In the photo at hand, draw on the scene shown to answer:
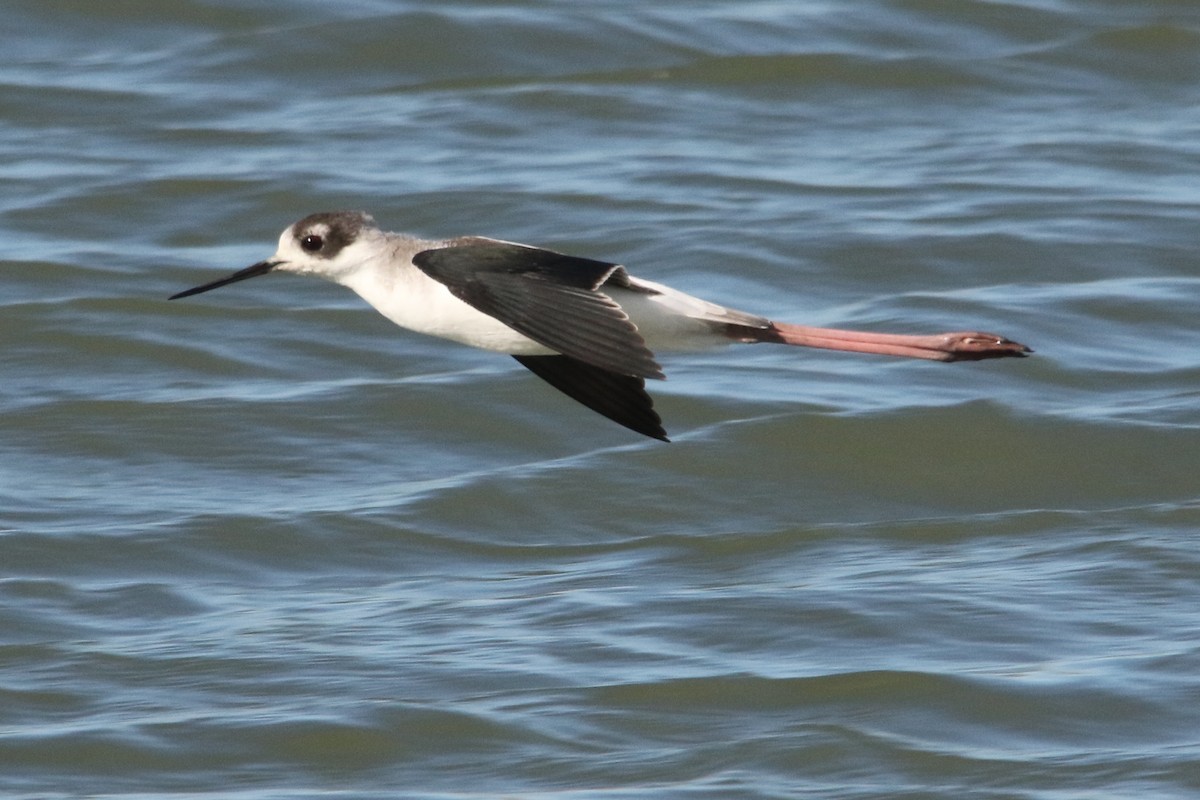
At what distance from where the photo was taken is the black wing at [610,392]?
761 centimetres

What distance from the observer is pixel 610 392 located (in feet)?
25.1

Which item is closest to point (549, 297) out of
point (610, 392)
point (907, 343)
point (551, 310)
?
point (551, 310)

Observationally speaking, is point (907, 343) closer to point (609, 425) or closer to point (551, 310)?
point (551, 310)

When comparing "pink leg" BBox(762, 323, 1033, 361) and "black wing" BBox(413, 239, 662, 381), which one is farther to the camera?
"pink leg" BBox(762, 323, 1033, 361)

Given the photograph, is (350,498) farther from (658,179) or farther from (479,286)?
(658,179)

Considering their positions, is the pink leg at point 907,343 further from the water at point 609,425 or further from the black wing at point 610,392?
the water at point 609,425

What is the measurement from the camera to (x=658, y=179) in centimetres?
1414

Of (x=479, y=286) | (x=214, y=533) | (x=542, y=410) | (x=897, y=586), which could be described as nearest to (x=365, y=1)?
(x=542, y=410)

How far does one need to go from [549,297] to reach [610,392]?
0.84 meters

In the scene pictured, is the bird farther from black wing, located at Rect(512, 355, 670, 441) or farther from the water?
the water

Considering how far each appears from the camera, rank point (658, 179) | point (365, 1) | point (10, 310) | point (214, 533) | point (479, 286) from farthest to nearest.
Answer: point (365, 1), point (658, 179), point (10, 310), point (214, 533), point (479, 286)

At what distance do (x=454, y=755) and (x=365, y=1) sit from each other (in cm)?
1050

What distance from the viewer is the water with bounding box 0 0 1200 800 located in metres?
7.92

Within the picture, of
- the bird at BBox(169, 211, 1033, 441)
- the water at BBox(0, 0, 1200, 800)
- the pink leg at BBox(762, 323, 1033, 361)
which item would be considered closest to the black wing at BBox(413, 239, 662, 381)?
the bird at BBox(169, 211, 1033, 441)
